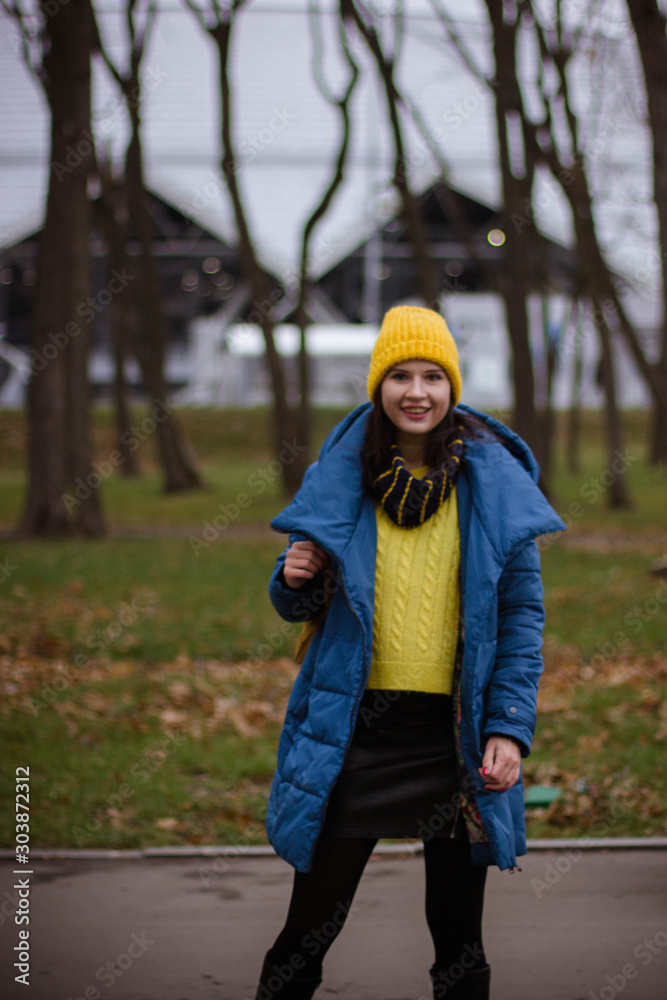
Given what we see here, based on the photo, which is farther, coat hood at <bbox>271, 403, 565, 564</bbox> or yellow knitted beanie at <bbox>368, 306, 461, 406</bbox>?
yellow knitted beanie at <bbox>368, 306, 461, 406</bbox>

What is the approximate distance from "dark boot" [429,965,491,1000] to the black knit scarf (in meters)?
1.02

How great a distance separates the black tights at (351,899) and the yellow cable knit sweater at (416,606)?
14.6 inches

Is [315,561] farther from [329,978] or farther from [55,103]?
[55,103]

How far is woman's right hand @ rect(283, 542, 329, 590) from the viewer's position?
278 cm

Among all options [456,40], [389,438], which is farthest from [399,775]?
[456,40]

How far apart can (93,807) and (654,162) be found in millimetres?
6276

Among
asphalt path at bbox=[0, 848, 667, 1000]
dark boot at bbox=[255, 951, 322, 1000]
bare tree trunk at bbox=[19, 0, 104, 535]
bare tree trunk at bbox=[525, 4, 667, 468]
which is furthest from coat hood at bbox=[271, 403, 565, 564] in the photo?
bare tree trunk at bbox=[525, 4, 667, 468]

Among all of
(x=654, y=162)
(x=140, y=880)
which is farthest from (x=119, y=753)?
(x=654, y=162)

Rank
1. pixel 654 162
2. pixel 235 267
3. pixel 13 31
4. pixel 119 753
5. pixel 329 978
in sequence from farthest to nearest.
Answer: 1. pixel 235 267
2. pixel 13 31
3. pixel 654 162
4. pixel 119 753
5. pixel 329 978

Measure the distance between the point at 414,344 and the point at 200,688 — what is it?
17.4 feet

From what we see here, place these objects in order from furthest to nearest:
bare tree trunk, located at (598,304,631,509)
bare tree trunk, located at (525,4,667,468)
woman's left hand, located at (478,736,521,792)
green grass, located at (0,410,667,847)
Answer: bare tree trunk, located at (598,304,631,509) < bare tree trunk, located at (525,4,667,468) < green grass, located at (0,410,667,847) < woman's left hand, located at (478,736,521,792)

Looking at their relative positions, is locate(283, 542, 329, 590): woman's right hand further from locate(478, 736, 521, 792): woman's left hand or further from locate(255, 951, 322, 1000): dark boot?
locate(255, 951, 322, 1000): dark boot

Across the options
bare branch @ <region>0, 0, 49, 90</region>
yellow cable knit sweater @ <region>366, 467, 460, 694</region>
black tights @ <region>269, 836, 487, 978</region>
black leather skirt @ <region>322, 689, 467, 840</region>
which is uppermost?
bare branch @ <region>0, 0, 49, 90</region>

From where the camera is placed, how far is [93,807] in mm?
5625
